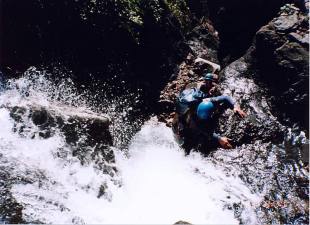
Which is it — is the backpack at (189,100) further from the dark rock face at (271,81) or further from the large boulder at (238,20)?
the large boulder at (238,20)

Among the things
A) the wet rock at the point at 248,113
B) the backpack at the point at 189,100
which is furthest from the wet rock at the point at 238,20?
the backpack at the point at 189,100

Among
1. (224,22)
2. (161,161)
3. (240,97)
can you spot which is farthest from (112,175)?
(224,22)

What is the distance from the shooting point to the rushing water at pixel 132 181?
5773mm

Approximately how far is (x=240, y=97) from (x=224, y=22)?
2479 millimetres

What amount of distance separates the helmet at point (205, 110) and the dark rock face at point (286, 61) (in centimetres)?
128

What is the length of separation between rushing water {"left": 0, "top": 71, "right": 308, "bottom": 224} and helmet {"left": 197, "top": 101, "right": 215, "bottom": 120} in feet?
2.31

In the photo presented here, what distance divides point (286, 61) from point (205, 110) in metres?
1.81

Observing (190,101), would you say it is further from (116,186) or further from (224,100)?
(116,186)

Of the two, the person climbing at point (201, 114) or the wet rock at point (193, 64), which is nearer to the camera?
the person climbing at point (201, 114)

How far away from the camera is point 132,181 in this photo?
6812 millimetres

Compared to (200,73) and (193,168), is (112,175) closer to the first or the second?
(193,168)

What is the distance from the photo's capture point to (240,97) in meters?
7.53

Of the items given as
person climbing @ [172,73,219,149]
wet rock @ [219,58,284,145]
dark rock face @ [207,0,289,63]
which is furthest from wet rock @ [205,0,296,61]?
person climbing @ [172,73,219,149]

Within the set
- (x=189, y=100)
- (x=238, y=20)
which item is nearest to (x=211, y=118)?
(x=189, y=100)
